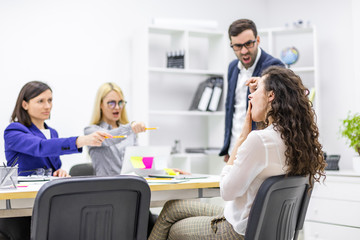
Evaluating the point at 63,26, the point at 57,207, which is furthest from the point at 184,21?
A: the point at 57,207

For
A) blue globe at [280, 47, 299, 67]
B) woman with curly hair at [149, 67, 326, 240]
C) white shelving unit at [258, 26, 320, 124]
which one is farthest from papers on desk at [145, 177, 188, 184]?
blue globe at [280, 47, 299, 67]

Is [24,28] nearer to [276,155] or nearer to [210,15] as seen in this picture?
[210,15]

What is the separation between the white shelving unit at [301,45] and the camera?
441 cm

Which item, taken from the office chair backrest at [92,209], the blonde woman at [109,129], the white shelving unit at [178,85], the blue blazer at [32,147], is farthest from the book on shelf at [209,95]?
the office chair backrest at [92,209]

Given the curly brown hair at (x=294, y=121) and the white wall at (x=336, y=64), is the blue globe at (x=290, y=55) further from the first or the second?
the curly brown hair at (x=294, y=121)

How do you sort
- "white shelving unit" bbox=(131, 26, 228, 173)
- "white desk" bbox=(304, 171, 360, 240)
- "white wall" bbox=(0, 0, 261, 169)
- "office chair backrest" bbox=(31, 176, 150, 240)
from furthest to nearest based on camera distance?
"white shelving unit" bbox=(131, 26, 228, 173) → "white wall" bbox=(0, 0, 261, 169) → "white desk" bbox=(304, 171, 360, 240) → "office chair backrest" bbox=(31, 176, 150, 240)

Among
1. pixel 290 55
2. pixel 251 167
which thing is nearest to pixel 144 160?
pixel 251 167

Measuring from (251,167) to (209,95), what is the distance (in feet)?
9.34

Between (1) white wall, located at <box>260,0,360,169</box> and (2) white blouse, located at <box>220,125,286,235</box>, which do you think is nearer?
(2) white blouse, located at <box>220,125,286,235</box>

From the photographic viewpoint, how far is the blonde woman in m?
3.17

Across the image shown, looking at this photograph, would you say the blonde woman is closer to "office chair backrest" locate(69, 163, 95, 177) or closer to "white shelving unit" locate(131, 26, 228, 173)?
"office chair backrest" locate(69, 163, 95, 177)

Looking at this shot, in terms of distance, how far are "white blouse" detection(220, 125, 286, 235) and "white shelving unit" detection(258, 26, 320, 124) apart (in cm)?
278

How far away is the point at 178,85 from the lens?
4762 mm

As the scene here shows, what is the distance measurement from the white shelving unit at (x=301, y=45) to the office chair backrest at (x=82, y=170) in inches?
88.9
